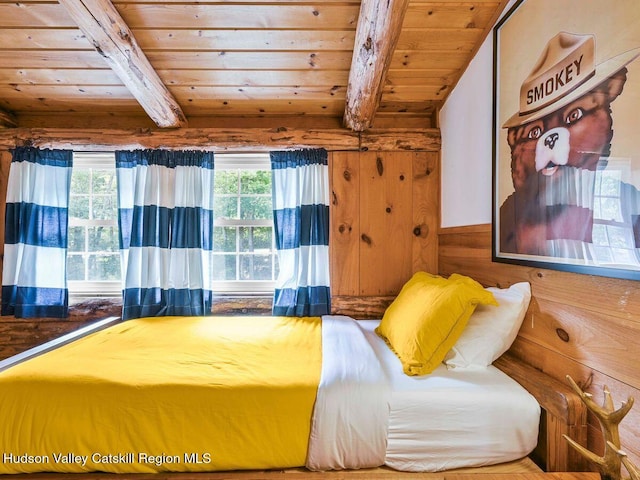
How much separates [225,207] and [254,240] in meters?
0.38

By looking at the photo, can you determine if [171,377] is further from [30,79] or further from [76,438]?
[30,79]

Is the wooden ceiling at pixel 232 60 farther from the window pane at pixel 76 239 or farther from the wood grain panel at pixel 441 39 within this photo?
the window pane at pixel 76 239

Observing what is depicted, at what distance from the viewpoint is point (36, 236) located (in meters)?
2.28

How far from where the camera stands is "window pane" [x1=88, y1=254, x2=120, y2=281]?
255 cm

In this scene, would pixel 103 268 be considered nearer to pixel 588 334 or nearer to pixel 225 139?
pixel 225 139

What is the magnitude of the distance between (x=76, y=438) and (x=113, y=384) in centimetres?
20

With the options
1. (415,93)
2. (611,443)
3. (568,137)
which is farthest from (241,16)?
(611,443)

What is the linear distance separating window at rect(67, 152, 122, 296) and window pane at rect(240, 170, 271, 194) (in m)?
1.11

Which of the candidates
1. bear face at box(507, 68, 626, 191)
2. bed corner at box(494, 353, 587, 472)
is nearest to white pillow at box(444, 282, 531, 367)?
bed corner at box(494, 353, 587, 472)

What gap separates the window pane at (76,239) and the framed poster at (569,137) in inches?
124

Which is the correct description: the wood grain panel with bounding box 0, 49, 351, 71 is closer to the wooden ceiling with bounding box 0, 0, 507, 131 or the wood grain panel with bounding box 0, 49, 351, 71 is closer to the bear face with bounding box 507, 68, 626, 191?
the wooden ceiling with bounding box 0, 0, 507, 131

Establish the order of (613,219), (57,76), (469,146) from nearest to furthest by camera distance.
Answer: (613,219) → (469,146) → (57,76)

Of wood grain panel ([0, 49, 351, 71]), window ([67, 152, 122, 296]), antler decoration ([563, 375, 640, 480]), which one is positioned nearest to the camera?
antler decoration ([563, 375, 640, 480])

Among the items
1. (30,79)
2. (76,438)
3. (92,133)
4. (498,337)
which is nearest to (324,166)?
(498,337)
